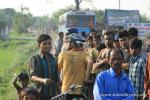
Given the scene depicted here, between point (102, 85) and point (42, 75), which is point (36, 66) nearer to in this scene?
point (42, 75)

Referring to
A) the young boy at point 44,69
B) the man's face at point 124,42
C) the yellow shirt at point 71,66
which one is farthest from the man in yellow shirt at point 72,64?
the young boy at point 44,69

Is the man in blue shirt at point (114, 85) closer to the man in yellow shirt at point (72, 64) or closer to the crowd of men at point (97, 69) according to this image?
the crowd of men at point (97, 69)

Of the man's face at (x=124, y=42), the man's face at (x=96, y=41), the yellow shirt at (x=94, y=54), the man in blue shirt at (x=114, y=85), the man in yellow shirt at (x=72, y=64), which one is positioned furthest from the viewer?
the man's face at (x=96, y=41)

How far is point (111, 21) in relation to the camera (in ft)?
142

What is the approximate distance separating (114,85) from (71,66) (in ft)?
8.70

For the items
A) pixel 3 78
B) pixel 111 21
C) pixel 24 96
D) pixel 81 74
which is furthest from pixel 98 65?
pixel 111 21

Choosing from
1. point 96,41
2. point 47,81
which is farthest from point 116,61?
point 96,41

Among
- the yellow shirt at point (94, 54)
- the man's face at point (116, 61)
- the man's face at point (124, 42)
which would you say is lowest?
the yellow shirt at point (94, 54)

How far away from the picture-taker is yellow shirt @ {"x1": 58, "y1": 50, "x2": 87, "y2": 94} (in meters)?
8.43

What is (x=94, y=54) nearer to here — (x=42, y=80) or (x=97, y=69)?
(x=97, y=69)

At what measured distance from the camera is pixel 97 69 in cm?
873

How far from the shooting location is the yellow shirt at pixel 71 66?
8430mm

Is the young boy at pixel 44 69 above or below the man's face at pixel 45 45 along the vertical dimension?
below

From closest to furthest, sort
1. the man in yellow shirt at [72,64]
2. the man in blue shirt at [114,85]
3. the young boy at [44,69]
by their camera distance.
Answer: the man in blue shirt at [114,85] → the young boy at [44,69] → the man in yellow shirt at [72,64]
